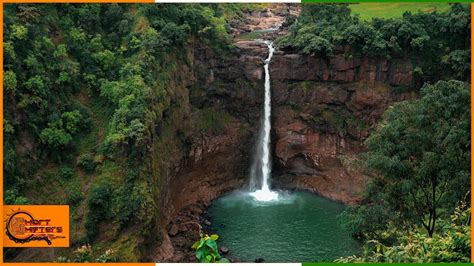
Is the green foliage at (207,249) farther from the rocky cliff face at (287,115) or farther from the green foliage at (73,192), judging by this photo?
the rocky cliff face at (287,115)

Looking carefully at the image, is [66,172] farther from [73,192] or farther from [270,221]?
[270,221]

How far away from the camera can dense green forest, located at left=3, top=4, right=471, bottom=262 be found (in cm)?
1391

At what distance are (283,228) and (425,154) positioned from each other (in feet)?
41.3

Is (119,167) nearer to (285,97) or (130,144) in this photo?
(130,144)

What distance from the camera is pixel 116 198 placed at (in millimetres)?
20391

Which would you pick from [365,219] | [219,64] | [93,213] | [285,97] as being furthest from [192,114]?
[365,219]

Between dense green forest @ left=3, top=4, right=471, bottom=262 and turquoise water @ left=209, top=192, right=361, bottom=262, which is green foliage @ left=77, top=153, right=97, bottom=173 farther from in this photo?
turquoise water @ left=209, top=192, right=361, bottom=262

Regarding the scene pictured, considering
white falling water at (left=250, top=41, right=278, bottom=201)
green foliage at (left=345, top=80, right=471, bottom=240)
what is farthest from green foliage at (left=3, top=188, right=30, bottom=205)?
white falling water at (left=250, top=41, right=278, bottom=201)

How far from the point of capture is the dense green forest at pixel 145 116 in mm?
13914

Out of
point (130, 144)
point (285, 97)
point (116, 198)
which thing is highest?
point (285, 97)

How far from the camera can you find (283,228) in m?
25.0

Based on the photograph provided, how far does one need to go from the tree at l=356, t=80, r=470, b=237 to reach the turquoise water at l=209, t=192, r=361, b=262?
749cm

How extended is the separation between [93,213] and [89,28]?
1034cm

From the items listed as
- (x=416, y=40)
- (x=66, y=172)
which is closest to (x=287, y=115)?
(x=416, y=40)
